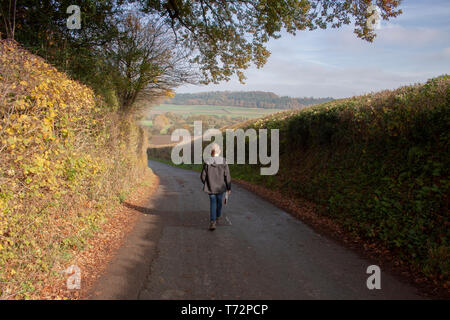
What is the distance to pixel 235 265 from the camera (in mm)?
5387

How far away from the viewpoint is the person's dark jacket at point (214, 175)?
7.99 m

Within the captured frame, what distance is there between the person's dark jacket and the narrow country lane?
41.3 inches

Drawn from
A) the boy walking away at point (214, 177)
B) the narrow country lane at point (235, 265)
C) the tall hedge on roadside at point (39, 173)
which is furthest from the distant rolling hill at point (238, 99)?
the tall hedge on roadside at point (39, 173)

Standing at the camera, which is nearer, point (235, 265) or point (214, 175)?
point (235, 265)

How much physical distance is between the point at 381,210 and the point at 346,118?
197 inches

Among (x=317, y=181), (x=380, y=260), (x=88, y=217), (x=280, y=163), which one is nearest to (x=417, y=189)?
(x=380, y=260)

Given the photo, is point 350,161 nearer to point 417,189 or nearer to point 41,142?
point 417,189

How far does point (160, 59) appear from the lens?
15172 mm

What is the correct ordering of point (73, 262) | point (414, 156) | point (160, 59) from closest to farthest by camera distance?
point (73, 262), point (414, 156), point (160, 59)

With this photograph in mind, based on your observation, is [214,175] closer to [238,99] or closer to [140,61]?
[140,61]

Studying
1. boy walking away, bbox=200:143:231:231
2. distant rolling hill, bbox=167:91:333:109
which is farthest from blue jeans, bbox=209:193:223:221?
distant rolling hill, bbox=167:91:333:109

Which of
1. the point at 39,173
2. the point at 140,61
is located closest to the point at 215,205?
the point at 39,173

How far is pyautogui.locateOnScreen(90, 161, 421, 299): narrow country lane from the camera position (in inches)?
174

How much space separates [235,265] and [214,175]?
3101 millimetres
